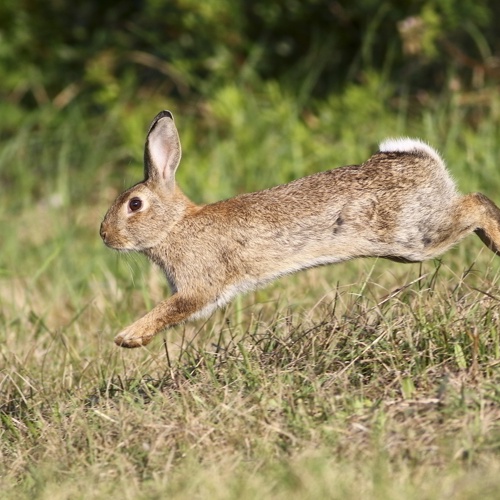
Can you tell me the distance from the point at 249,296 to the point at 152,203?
118cm

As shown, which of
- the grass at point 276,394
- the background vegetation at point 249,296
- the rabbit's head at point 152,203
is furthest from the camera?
the rabbit's head at point 152,203

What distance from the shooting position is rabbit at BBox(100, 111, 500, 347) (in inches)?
181

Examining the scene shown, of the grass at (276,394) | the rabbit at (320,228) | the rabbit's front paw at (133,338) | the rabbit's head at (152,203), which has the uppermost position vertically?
the rabbit's head at (152,203)

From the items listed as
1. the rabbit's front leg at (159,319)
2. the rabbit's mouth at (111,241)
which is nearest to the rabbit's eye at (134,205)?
the rabbit's mouth at (111,241)

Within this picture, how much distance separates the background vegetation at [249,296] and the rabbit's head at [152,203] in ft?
0.86

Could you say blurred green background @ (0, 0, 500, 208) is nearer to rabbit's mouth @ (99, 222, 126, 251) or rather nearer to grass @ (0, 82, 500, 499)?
grass @ (0, 82, 500, 499)

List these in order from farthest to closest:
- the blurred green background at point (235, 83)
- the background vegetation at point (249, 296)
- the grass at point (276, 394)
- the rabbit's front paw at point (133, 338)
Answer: the blurred green background at point (235, 83) → the rabbit's front paw at point (133, 338) → the background vegetation at point (249, 296) → the grass at point (276, 394)

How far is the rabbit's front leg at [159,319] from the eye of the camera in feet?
14.8

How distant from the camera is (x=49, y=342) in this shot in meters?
5.55

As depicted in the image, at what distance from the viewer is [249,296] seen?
19.8ft

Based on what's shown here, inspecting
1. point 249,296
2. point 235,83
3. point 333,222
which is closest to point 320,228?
point 333,222

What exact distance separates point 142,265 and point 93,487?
→ 9.74ft

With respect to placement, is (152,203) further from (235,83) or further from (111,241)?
(235,83)

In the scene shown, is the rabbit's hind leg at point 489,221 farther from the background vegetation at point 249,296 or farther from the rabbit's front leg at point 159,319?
the rabbit's front leg at point 159,319
